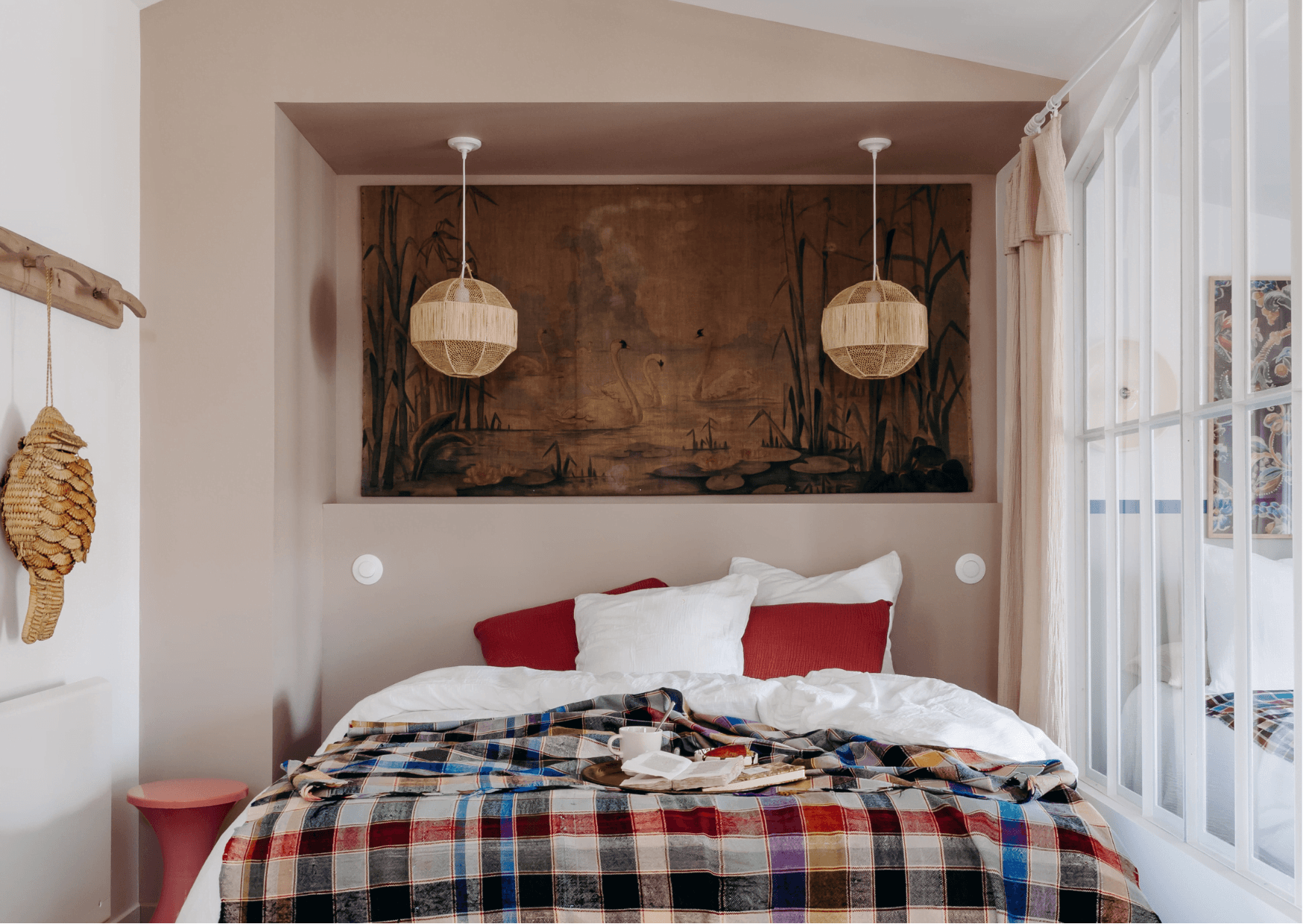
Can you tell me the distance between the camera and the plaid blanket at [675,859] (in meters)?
1.65

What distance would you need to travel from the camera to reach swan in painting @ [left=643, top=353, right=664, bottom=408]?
12.0 ft

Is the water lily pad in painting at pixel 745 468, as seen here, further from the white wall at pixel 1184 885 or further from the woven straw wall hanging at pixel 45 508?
the woven straw wall hanging at pixel 45 508

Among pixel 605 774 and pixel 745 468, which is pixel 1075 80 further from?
pixel 605 774

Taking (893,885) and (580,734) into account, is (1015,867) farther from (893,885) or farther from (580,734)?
(580,734)

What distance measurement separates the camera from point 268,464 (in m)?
3.00

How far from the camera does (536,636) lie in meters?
3.27

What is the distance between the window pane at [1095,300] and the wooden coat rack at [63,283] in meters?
2.78

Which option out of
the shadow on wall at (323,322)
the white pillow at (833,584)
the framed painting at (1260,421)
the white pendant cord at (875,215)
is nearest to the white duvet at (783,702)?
the white pillow at (833,584)

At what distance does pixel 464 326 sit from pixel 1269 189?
7.28 feet

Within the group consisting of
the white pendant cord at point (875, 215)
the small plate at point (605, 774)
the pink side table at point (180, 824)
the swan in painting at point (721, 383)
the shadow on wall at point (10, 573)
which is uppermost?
the white pendant cord at point (875, 215)

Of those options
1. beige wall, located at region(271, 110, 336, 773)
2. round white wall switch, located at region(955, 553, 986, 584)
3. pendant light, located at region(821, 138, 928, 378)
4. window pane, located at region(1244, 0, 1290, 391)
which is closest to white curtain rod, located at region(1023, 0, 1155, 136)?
window pane, located at region(1244, 0, 1290, 391)

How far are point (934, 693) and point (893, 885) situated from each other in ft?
2.93

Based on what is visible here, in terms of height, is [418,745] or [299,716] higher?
[418,745]

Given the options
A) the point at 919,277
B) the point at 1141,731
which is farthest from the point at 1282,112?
the point at 919,277
